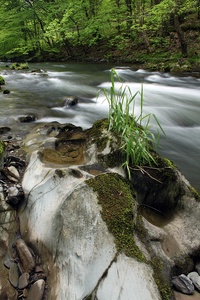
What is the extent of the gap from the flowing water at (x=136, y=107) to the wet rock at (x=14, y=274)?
254cm

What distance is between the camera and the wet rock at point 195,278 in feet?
7.15

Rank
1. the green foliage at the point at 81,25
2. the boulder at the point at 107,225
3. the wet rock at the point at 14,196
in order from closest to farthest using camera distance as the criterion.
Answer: the boulder at the point at 107,225 < the wet rock at the point at 14,196 < the green foliage at the point at 81,25

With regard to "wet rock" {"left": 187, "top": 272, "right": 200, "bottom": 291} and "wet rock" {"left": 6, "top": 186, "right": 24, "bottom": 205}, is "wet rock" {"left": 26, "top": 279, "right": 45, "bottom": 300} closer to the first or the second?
"wet rock" {"left": 6, "top": 186, "right": 24, "bottom": 205}

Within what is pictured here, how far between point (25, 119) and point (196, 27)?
14066 mm

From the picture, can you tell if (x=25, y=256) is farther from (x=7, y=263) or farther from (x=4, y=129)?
(x=4, y=129)

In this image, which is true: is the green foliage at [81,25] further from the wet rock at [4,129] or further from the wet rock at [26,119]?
the wet rock at [4,129]

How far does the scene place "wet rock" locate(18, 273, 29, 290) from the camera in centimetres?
221

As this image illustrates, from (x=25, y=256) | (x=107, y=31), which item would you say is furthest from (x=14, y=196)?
(x=107, y=31)

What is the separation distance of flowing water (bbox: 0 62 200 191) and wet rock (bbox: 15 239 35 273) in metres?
2.34

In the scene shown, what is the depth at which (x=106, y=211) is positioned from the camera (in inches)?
90.1

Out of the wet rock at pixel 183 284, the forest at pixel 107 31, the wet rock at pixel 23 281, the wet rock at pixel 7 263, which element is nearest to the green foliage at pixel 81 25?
the forest at pixel 107 31

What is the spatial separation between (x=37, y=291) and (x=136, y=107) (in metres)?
6.31

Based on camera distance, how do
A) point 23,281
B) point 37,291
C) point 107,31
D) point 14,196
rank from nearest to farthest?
point 37,291 → point 23,281 → point 14,196 → point 107,31

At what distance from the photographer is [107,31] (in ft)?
64.3
